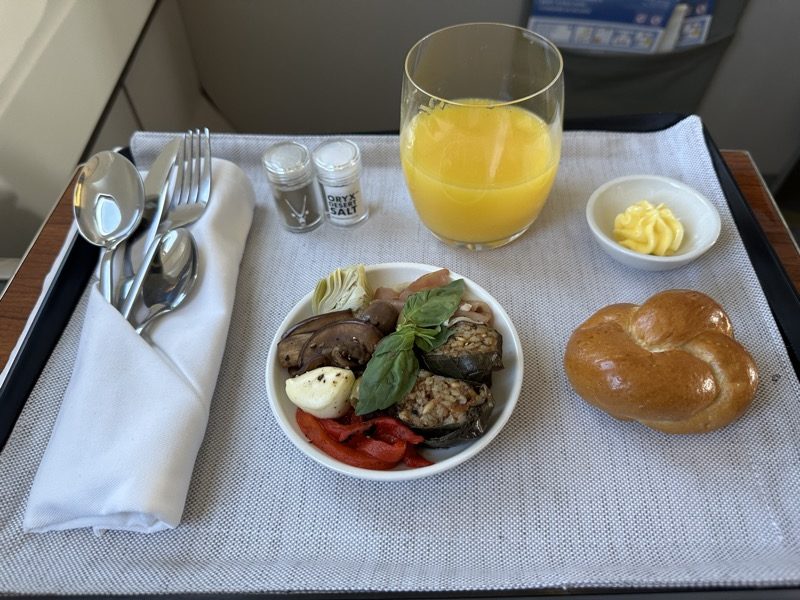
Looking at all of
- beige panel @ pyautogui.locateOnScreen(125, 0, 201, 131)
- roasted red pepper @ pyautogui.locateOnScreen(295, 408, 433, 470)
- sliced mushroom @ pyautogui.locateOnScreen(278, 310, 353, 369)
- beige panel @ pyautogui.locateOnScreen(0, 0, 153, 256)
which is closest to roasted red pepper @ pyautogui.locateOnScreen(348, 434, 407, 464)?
roasted red pepper @ pyautogui.locateOnScreen(295, 408, 433, 470)

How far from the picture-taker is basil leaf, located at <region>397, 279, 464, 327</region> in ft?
2.35

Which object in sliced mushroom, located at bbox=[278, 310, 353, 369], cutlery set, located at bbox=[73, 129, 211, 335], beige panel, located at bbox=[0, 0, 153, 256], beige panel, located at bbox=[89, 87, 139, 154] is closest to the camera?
sliced mushroom, located at bbox=[278, 310, 353, 369]

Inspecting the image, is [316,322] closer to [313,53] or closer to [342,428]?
[342,428]

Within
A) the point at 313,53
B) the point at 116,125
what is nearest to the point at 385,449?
the point at 116,125

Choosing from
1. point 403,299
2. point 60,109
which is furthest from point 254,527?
point 60,109

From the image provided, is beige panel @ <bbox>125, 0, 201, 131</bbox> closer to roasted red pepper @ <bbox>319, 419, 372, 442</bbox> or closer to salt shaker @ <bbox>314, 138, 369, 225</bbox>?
salt shaker @ <bbox>314, 138, 369, 225</bbox>

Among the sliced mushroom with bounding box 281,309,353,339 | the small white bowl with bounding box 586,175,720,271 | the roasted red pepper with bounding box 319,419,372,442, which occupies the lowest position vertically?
the roasted red pepper with bounding box 319,419,372,442

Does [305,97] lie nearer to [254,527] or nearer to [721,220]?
[721,220]

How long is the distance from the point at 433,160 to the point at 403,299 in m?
0.21

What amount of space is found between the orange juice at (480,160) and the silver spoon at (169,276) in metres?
0.36

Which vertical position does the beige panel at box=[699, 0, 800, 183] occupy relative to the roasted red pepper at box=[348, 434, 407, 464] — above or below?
below

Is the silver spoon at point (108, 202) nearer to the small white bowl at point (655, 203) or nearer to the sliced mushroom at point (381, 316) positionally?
the sliced mushroom at point (381, 316)

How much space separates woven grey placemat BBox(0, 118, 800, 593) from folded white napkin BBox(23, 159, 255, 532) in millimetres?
35

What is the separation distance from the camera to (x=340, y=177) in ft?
2.98
